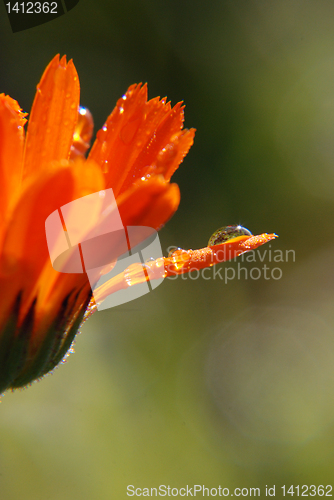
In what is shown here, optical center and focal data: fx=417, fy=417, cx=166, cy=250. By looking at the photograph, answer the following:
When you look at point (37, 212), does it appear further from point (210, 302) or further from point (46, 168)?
point (210, 302)

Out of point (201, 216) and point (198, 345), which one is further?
point (201, 216)

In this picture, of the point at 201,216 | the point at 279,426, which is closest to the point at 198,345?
the point at 279,426

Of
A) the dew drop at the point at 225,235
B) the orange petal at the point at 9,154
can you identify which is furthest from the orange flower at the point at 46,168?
the dew drop at the point at 225,235

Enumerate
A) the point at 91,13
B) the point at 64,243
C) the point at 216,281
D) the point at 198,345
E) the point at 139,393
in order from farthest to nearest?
1. the point at 91,13
2. the point at 216,281
3. the point at 198,345
4. the point at 139,393
5. the point at 64,243

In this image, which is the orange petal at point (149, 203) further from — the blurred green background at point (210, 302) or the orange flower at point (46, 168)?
the blurred green background at point (210, 302)

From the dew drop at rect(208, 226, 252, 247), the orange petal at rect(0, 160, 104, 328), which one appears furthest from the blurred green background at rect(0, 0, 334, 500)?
the orange petal at rect(0, 160, 104, 328)

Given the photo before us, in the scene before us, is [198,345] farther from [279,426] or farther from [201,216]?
[201,216]

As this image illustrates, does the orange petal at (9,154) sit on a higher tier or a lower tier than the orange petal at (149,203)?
higher
